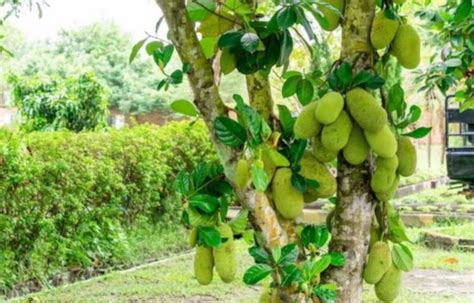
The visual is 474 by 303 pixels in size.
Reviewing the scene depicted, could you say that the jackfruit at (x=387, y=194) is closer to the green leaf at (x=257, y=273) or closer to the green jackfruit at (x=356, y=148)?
the green jackfruit at (x=356, y=148)

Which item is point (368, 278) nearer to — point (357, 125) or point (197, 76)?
point (357, 125)

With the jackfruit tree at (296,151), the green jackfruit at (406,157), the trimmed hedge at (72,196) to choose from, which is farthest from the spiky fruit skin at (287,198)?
the trimmed hedge at (72,196)

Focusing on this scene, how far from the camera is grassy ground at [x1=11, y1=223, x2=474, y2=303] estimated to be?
4.38 meters

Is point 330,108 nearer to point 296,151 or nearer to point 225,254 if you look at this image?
point 296,151

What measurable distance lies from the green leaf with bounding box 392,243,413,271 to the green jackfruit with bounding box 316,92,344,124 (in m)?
Answer: 0.29

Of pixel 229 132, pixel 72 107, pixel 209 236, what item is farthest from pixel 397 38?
pixel 72 107

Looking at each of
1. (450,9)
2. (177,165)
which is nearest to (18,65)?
(177,165)

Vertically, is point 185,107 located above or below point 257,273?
above

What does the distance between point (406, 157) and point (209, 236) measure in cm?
40

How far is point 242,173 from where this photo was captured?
102cm

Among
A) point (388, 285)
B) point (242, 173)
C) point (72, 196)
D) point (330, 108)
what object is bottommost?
point (72, 196)

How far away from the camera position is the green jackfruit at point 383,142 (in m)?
1.13

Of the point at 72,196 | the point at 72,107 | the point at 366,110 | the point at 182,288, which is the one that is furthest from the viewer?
the point at 72,107

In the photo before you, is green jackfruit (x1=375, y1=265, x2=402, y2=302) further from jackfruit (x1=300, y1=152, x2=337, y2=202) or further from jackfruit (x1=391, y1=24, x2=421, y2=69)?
jackfruit (x1=391, y1=24, x2=421, y2=69)
